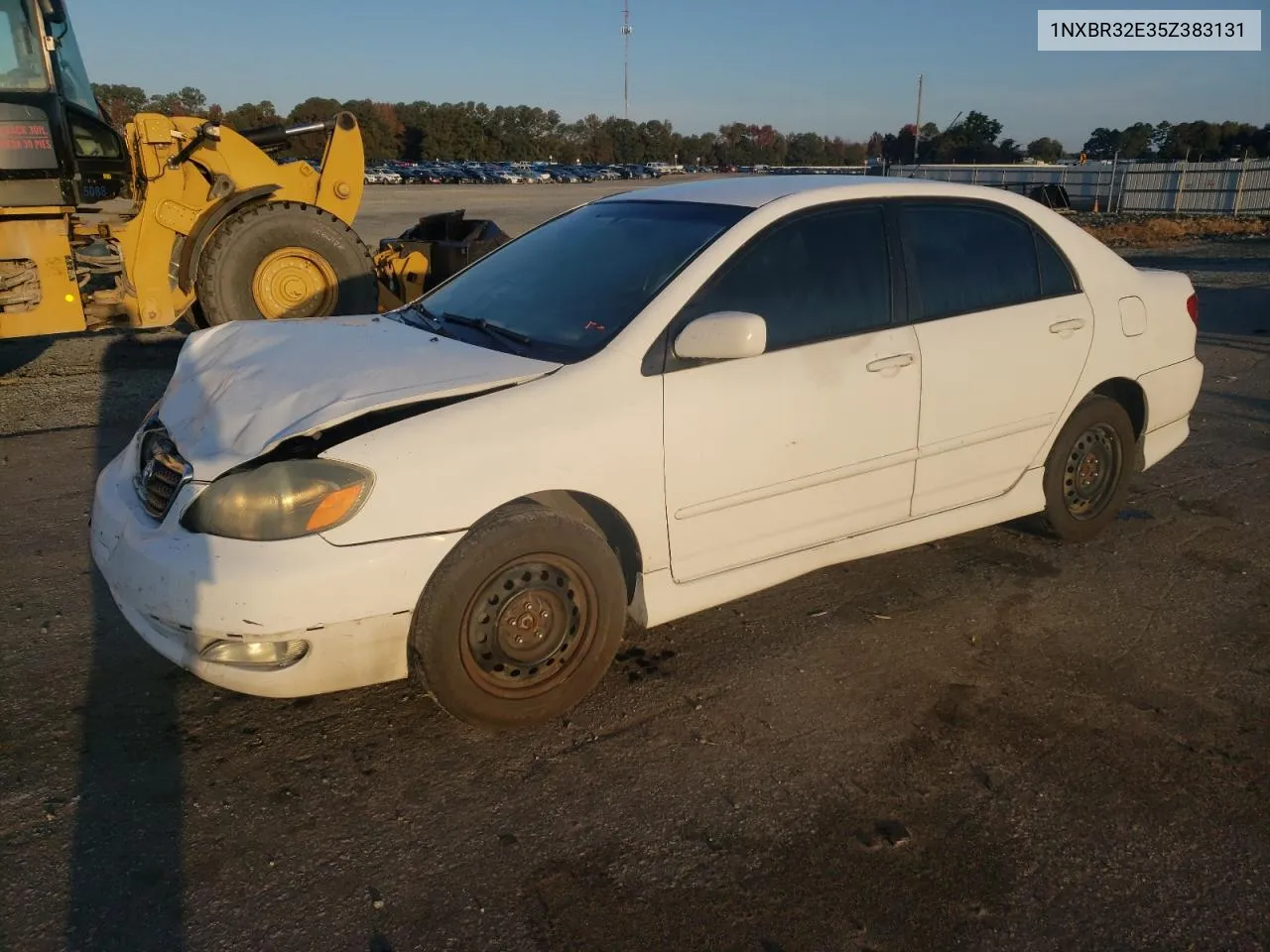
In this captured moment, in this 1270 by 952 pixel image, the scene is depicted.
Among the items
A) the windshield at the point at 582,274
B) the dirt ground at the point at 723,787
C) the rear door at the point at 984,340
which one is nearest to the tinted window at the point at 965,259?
the rear door at the point at 984,340

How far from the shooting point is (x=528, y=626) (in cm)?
304

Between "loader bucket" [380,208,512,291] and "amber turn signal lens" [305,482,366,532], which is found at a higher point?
"loader bucket" [380,208,512,291]

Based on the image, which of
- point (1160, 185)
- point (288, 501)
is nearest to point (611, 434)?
point (288, 501)

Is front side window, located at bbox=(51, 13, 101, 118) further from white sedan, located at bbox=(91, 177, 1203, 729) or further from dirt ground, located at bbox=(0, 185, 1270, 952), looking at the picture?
white sedan, located at bbox=(91, 177, 1203, 729)

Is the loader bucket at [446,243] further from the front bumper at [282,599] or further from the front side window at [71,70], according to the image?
the front bumper at [282,599]

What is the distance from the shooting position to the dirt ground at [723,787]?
A: 92.6 inches

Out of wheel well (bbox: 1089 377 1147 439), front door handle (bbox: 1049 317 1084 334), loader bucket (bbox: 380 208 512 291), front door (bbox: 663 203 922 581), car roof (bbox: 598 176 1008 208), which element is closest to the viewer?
front door (bbox: 663 203 922 581)

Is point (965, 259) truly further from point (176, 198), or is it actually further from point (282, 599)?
point (176, 198)

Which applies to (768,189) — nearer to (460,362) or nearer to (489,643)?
(460,362)

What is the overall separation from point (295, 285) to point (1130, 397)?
261 inches

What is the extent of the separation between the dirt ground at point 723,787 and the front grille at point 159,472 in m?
0.72

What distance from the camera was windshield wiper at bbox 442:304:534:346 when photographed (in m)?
3.47

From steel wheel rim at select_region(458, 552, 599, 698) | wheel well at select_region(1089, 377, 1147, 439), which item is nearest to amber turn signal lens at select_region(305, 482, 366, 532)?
steel wheel rim at select_region(458, 552, 599, 698)

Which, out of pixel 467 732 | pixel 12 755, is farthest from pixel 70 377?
pixel 467 732
